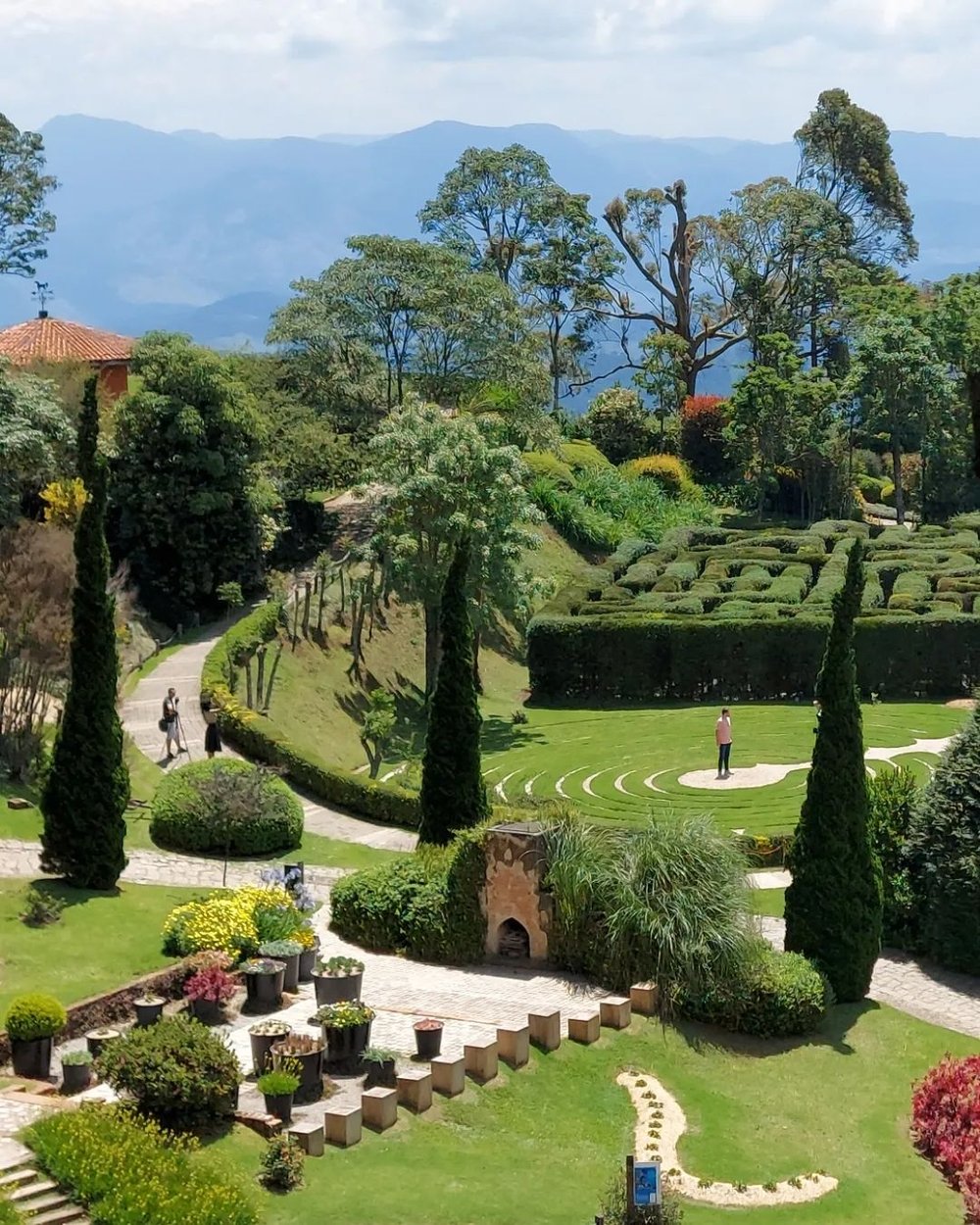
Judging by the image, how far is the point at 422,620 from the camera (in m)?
55.0

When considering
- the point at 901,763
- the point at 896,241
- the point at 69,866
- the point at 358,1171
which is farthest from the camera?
the point at 896,241

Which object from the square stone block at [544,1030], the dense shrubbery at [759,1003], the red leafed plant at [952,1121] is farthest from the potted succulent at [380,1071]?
the red leafed plant at [952,1121]

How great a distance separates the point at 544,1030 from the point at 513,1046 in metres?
0.94

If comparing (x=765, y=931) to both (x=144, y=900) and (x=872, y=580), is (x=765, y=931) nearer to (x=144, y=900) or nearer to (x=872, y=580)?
(x=144, y=900)

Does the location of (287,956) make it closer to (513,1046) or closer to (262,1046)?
(262,1046)

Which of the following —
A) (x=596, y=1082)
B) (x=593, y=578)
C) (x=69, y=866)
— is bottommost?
(x=596, y=1082)

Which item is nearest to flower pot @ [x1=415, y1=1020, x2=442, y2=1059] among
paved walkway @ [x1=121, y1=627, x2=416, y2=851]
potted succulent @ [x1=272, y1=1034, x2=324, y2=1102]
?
potted succulent @ [x1=272, y1=1034, x2=324, y2=1102]

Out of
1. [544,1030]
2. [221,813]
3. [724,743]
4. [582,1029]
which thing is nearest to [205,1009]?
[544,1030]

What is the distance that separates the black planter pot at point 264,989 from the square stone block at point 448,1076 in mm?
3746

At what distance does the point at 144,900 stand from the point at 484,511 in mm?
20784

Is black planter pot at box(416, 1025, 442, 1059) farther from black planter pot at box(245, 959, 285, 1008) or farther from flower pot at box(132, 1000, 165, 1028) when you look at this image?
flower pot at box(132, 1000, 165, 1028)

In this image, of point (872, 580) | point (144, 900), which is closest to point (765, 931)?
point (144, 900)

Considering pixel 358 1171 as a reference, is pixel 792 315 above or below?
above

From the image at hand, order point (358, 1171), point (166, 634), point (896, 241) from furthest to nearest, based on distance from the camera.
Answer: point (896, 241) < point (166, 634) < point (358, 1171)
